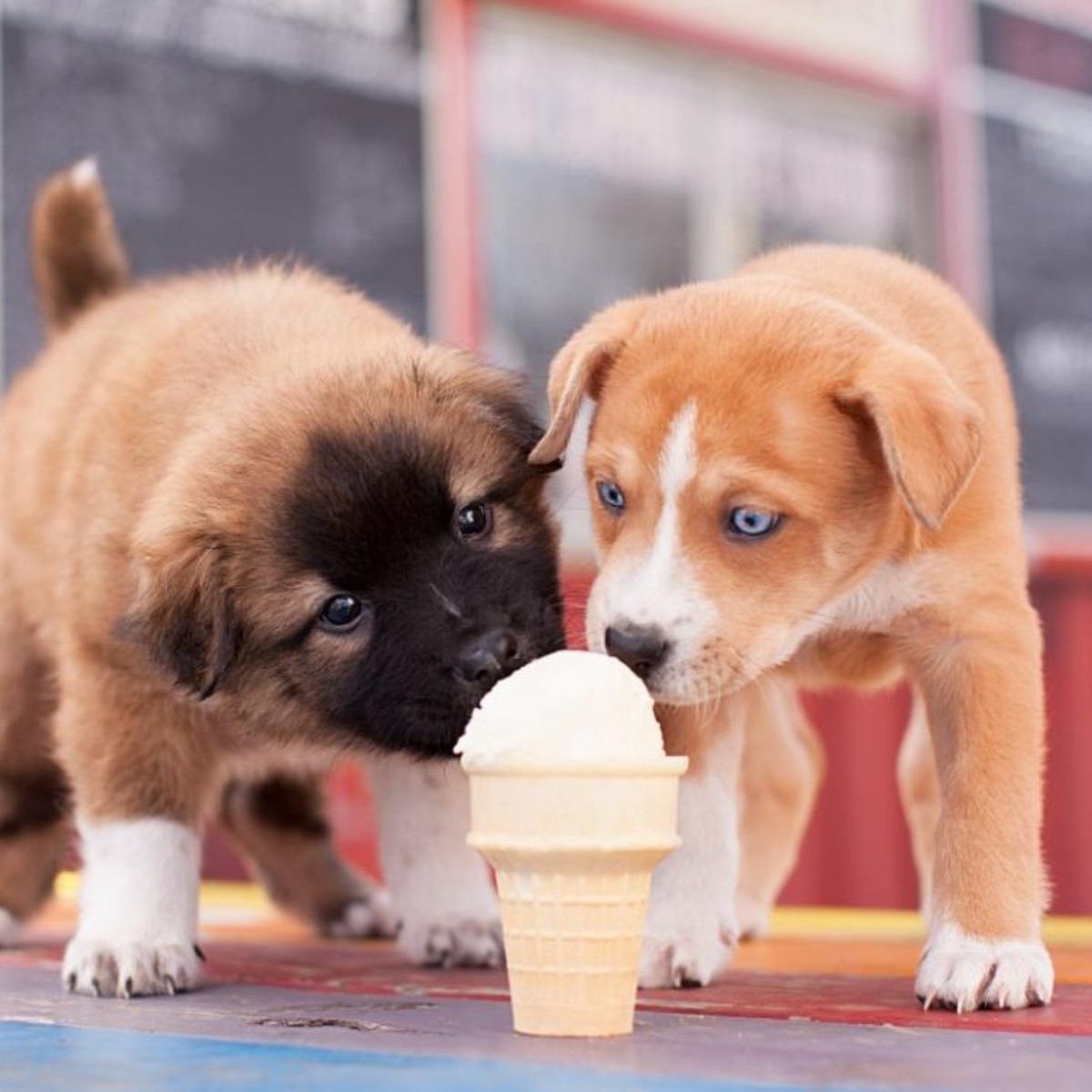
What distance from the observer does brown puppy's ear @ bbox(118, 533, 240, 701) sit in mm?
2564

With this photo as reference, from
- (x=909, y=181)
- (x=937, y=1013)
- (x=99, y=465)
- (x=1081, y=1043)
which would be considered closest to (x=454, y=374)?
(x=99, y=465)

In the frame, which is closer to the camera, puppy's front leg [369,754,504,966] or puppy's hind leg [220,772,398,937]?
puppy's front leg [369,754,504,966]

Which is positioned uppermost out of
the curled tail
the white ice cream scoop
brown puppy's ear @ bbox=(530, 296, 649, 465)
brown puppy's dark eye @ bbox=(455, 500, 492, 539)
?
the curled tail

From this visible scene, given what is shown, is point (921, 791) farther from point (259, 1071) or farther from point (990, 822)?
point (259, 1071)

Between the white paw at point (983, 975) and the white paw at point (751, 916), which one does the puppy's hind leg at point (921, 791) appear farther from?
the white paw at point (983, 975)

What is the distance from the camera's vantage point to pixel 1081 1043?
1865 millimetres

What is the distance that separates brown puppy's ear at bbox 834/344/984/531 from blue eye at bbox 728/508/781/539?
162 mm

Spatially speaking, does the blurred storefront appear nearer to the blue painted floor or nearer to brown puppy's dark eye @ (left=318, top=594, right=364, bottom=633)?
brown puppy's dark eye @ (left=318, top=594, right=364, bottom=633)

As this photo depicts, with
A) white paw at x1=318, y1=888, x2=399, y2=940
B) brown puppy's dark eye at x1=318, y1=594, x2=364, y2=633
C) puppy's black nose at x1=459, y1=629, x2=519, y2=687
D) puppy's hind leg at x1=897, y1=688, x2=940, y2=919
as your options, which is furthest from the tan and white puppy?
white paw at x1=318, y1=888, x2=399, y2=940

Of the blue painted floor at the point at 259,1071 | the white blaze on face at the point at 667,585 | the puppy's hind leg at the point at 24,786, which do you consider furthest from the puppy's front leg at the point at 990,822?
the puppy's hind leg at the point at 24,786

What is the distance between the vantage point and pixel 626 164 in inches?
299

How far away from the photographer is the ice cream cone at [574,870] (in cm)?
186

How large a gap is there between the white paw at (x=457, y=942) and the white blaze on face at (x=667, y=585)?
673 millimetres

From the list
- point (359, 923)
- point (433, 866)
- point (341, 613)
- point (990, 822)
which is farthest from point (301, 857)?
point (990, 822)
